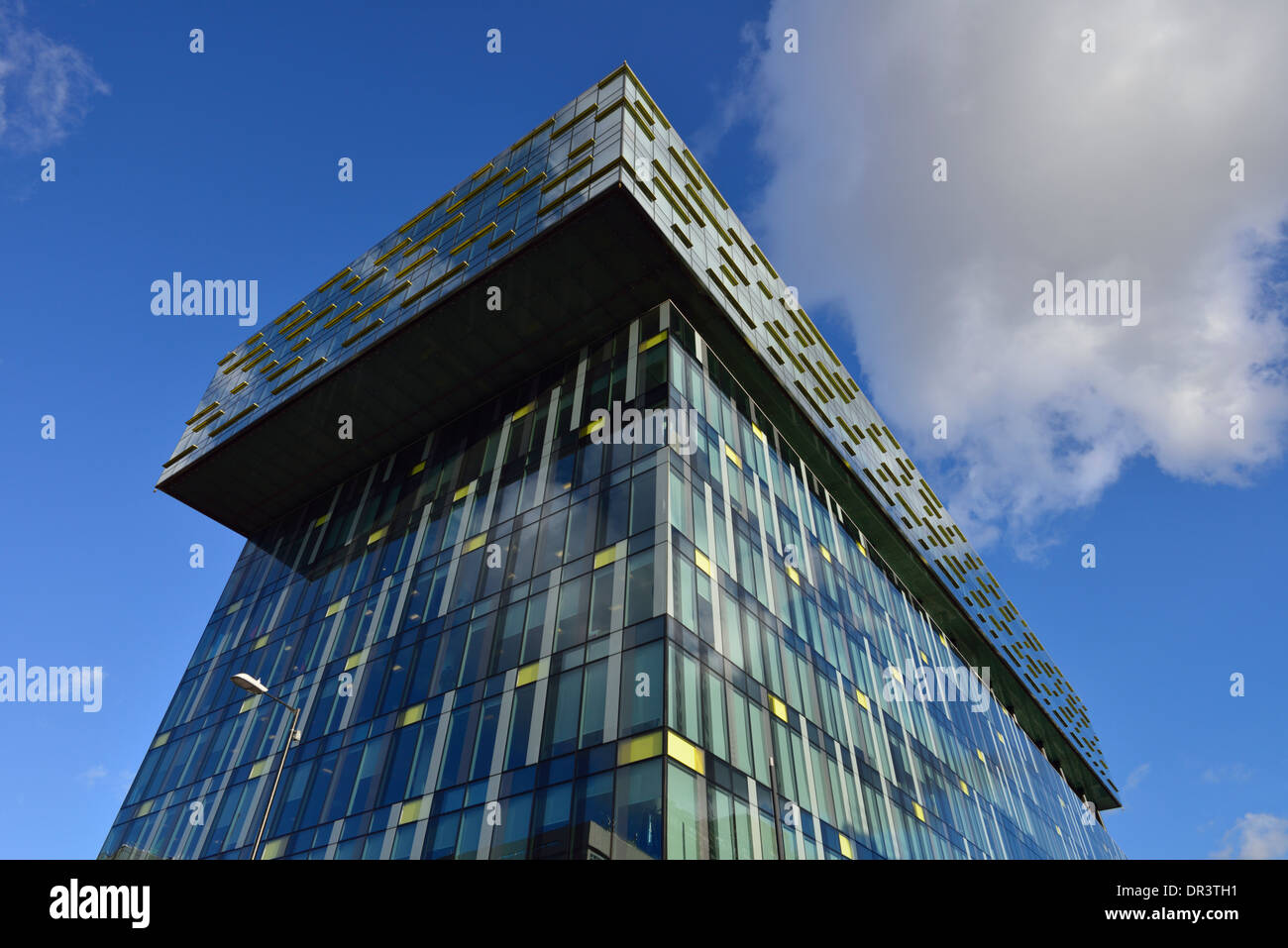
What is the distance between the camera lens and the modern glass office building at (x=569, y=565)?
2669cm

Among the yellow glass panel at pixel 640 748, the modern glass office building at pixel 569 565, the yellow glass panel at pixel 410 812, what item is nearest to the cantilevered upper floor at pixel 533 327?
the modern glass office building at pixel 569 565

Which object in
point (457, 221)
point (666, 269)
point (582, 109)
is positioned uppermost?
point (582, 109)

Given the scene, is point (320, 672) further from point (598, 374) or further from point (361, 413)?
point (598, 374)

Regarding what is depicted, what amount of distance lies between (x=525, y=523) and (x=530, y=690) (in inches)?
361

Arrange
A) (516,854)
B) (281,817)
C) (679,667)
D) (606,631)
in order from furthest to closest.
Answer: (281,817), (606,631), (679,667), (516,854)

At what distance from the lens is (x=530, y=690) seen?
28406 millimetres

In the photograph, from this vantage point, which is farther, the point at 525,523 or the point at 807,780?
the point at 525,523

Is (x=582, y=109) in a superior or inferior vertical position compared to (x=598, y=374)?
superior

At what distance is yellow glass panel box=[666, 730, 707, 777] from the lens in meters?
23.5

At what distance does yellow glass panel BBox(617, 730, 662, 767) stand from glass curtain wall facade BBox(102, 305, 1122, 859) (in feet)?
0.28

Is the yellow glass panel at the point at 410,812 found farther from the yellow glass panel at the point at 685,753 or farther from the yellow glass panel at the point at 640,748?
the yellow glass panel at the point at 685,753

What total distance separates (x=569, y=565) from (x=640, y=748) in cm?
942
